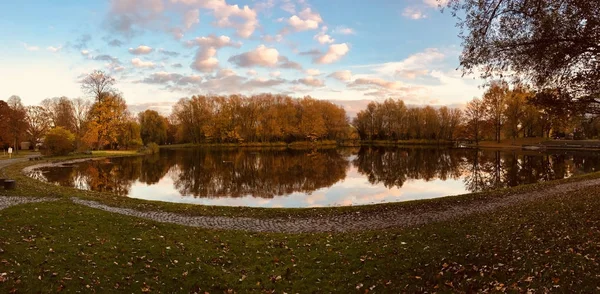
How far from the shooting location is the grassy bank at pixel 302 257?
7094 mm

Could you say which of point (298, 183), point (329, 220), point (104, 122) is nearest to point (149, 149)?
point (104, 122)

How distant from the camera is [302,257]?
9.49 m

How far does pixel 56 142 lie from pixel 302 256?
52733 mm

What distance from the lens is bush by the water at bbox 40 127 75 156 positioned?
49.1 meters

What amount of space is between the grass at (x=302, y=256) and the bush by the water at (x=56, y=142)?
4418 centimetres

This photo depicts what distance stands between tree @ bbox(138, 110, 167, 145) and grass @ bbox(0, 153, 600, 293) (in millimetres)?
89202

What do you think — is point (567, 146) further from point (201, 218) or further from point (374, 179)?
point (201, 218)

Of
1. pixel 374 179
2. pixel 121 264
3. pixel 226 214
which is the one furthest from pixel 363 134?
pixel 121 264

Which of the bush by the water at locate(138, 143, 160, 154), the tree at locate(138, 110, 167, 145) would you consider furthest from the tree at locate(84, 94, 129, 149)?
the tree at locate(138, 110, 167, 145)

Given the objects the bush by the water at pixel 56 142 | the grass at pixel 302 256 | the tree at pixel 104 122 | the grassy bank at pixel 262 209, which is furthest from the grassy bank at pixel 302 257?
the tree at pixel 104 122

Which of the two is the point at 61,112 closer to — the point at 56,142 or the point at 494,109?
the point at 56,142

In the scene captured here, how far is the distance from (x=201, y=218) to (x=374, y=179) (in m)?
19.3

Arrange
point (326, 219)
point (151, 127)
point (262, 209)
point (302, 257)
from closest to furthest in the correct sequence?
point (302, 257), point (326, 219), point (262, 209), point (151, 127)

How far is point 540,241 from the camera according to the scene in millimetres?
8578
